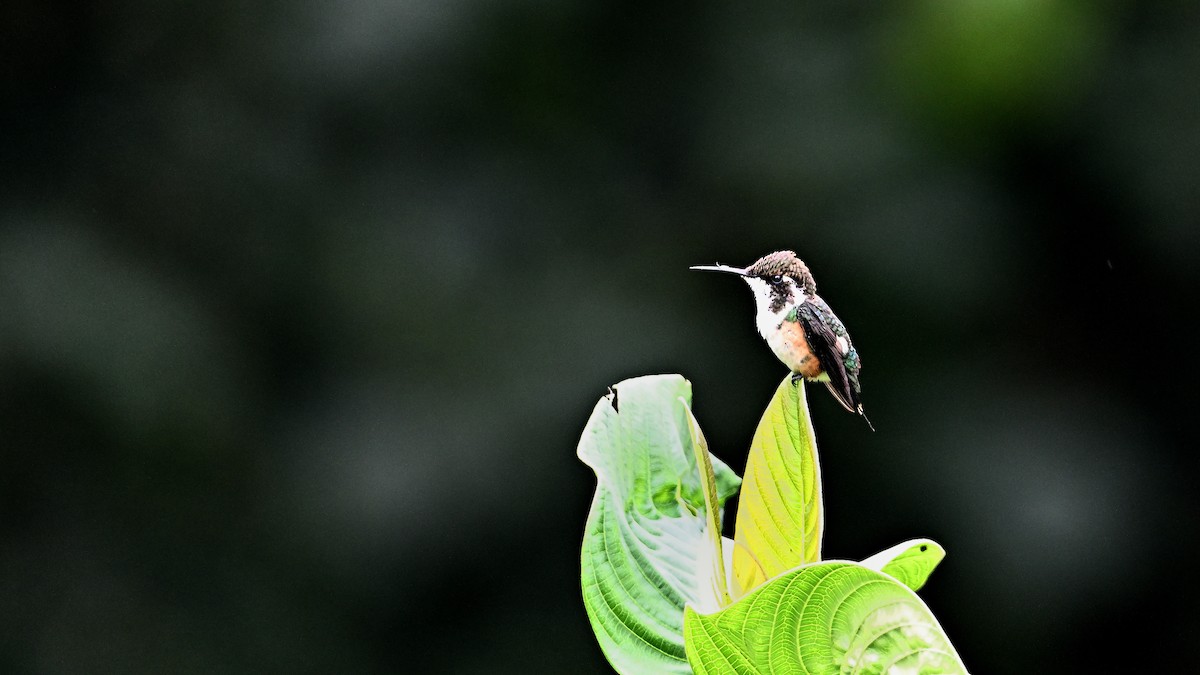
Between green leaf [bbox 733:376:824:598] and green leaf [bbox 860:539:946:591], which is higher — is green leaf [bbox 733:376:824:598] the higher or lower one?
the higher one

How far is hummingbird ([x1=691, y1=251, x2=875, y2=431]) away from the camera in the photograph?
0.91 ft

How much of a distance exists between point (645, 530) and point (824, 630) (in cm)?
8

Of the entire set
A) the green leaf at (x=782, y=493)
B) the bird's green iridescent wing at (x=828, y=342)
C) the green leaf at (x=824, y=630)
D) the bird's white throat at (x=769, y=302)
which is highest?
the bird's white throat at (x=769, y=302)

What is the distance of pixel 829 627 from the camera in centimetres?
23

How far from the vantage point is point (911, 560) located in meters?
0.29

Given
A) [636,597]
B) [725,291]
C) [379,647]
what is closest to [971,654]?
[725,291]

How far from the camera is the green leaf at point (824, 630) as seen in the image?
0.74 ft

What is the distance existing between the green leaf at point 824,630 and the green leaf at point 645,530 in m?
0.05

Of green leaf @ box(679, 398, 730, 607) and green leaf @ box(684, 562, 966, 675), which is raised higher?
green leaf @ box(679, 398, 730, 607)

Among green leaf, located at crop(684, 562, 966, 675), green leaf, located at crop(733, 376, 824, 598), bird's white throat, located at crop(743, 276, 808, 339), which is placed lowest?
green leaf, located at crop(684, 562, 966, 675)

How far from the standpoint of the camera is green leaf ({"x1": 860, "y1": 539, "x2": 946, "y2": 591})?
281mm

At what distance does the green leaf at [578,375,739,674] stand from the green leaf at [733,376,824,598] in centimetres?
2

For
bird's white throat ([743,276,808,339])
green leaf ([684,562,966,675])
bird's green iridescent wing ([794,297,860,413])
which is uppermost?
bird's white throat ([743,276,808,339])

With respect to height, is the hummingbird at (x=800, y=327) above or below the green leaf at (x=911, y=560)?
above
